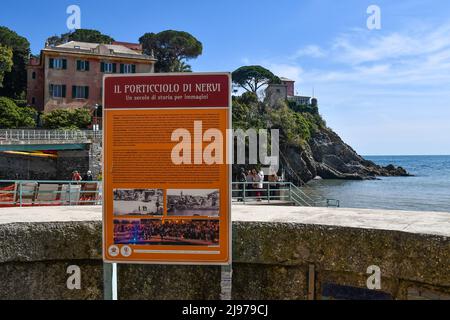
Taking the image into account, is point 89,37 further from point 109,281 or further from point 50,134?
point 109,281

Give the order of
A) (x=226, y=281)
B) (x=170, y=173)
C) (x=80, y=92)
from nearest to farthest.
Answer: (x=170, y=173) < (x=226, y=281) < (x=80, y=92)

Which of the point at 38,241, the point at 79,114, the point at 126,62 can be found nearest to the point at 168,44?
the point at 126,62

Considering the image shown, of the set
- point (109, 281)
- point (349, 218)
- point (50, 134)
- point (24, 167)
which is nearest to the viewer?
point (109, 281)

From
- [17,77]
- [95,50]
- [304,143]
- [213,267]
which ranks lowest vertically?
[213,267]

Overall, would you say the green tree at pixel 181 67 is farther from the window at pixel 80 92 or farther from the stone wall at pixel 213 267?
the stone wall at pixel 213 267

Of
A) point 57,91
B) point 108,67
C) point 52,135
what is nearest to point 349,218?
point 52,135

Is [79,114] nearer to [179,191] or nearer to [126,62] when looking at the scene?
[126,62]

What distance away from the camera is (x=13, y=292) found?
441 centimetres

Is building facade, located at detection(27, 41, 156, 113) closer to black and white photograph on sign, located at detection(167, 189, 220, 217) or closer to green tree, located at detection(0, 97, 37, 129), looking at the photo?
green tree, located at detection(0, 97, 37, 129)

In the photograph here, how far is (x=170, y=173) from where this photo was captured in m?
3.51

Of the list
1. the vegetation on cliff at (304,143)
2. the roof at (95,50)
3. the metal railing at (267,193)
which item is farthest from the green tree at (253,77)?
the metal railing at (267,193)

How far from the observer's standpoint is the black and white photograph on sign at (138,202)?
3.55 m

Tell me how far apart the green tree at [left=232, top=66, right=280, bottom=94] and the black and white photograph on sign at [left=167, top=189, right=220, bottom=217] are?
104 m

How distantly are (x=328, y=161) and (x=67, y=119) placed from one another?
65.7 m
